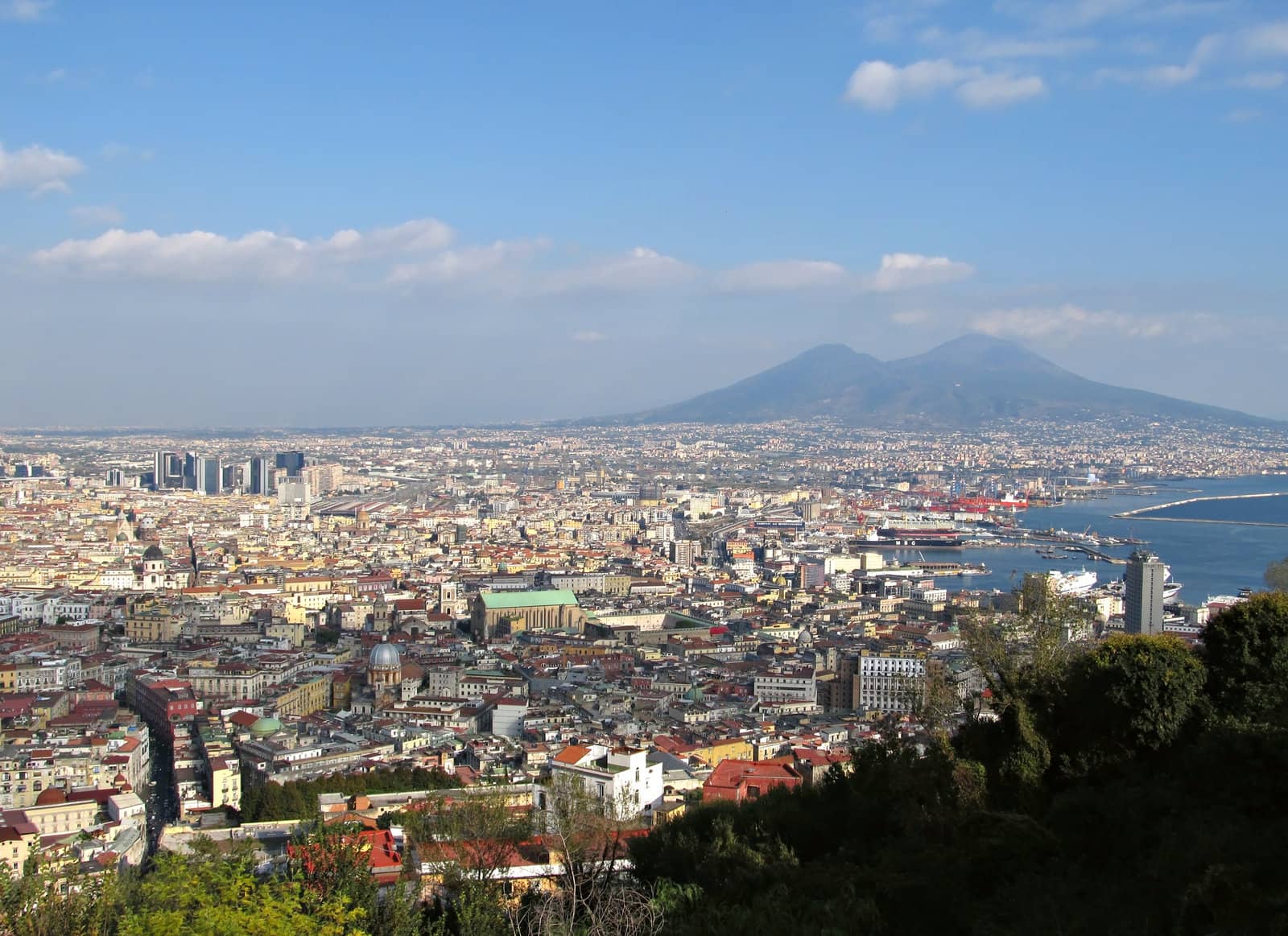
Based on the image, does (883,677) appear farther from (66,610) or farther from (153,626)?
(66,610)

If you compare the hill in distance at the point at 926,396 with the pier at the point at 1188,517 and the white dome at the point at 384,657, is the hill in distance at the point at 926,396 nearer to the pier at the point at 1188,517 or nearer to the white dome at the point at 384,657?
the pier at the point at 1188,517

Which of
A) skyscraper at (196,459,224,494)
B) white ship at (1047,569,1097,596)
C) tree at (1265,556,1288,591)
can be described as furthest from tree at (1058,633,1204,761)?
skyscraper at (196,459,224,494)

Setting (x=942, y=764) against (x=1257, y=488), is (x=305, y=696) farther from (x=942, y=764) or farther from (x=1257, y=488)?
(x=1257, y=488)

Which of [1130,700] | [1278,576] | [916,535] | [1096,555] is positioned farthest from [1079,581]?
[1130,700]

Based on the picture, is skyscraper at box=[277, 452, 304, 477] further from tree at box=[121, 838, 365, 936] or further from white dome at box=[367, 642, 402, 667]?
tree at box=[121, 838, 365, 936]

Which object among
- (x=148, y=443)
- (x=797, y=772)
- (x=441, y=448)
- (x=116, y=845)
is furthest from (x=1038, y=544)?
(x=148, y=443)

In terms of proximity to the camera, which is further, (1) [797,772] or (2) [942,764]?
(1) [797,772]

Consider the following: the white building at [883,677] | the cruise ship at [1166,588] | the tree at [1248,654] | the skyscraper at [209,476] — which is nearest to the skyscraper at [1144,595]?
the cruise ship at [1166,588]
